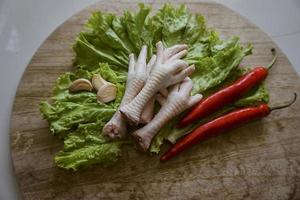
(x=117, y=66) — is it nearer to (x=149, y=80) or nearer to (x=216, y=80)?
(x=149, y=80)

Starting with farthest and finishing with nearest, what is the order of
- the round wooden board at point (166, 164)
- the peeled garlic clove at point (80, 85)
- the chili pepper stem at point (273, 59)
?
the chili pepper stem at point (273, 59) < the peeled garlic clove at point (80, 85) < the round wooden board at point (166, 164)

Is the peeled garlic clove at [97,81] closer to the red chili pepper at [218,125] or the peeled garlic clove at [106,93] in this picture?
the peeled garlic clove at [106,93]

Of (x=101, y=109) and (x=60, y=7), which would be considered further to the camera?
(x=60, y=7)

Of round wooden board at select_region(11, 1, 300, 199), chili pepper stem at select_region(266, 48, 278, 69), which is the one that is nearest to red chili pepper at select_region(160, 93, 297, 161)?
round wooden board at select_region(11, 1, 300, 199)

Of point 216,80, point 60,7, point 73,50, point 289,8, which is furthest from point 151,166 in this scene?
point 289,8

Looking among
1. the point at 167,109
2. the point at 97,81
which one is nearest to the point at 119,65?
the point at 97,81

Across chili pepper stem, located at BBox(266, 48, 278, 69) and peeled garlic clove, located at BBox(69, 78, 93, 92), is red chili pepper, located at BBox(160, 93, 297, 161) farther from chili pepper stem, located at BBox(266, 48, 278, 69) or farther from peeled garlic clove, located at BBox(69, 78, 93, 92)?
peeled garlic clove, located at BBox(69, 78, 93, 92)

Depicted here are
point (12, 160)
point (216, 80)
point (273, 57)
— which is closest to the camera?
point (12, 160)

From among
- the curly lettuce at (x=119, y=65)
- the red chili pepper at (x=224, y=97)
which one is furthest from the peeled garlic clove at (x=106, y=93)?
the red chili pepper at (x=224, y=97)
